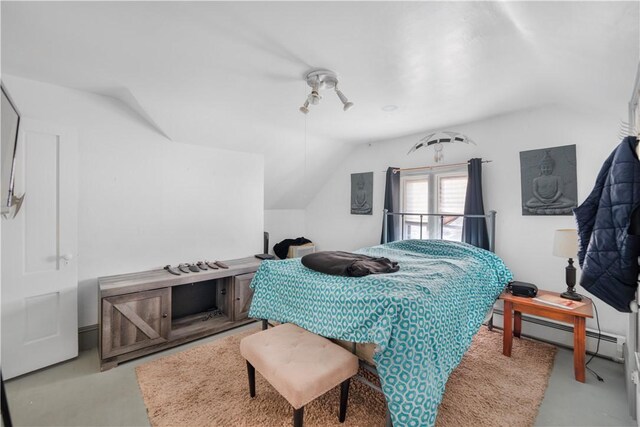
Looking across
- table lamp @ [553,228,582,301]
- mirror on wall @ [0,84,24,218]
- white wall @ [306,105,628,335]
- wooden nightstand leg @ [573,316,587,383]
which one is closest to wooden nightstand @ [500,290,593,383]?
wooden nightstand leg @ [573,316,587,383]

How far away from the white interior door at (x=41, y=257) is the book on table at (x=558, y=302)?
4045 millimetres

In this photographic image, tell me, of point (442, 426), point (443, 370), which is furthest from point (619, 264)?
point (442, 426)

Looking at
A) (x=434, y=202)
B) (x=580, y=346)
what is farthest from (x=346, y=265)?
(x=434, y=202)

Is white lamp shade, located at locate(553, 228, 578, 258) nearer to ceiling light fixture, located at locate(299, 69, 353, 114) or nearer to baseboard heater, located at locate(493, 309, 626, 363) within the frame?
baseboard heater, located at locate(493, 309, 626, 363)

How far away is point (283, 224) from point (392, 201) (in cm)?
213

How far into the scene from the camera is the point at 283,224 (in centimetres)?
509

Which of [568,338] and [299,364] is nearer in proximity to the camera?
[299,364]

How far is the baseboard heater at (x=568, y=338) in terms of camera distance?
2355 mm

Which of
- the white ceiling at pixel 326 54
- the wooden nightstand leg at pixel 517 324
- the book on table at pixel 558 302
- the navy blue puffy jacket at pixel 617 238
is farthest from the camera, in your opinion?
the wooden nightstand leg at pixel 517 324

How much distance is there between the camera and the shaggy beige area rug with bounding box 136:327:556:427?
1.70 meters

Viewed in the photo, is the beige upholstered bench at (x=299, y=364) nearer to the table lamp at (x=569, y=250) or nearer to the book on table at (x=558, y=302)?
the book on table at (x=558, y=302)

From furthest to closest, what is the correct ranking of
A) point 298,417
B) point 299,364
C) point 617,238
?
point 299,364 < point 298,417 < point 617,238

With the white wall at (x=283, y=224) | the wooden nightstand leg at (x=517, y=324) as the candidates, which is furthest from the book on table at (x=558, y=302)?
the white wall at (x=283, y=224)

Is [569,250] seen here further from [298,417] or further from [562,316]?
[298,417]
